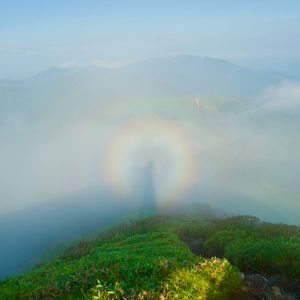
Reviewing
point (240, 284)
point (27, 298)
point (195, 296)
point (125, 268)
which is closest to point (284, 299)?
point (240, 284)

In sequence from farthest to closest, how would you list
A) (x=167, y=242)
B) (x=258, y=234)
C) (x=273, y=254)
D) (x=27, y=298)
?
1. (x=258, y=234)
2. (x=167, y=242)
3. (x=273, y=254)
4. (x=27, y=298)

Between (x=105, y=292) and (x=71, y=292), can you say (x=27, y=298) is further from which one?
(x=105, y=292)

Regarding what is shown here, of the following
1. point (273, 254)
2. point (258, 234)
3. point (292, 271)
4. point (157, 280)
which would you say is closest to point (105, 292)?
point (157, 280)

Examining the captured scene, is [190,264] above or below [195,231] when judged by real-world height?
above

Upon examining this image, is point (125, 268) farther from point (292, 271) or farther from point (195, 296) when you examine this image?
point (292, 271)

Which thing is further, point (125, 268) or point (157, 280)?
point (125, 268)

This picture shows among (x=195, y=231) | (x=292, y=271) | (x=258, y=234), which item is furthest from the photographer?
(x=195, y=231)

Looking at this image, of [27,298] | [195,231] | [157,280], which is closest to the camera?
[157,280]

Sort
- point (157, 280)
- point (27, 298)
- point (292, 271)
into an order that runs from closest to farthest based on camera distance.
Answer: point (157, 280)
point (27, 298)
point (292, 271)

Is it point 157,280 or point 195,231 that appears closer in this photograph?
point 157,280
